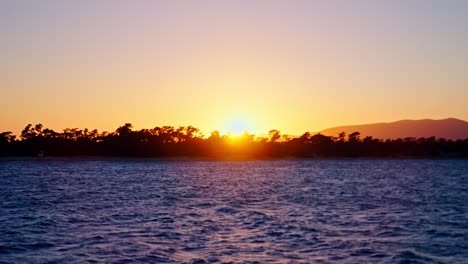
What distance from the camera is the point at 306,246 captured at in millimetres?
28984

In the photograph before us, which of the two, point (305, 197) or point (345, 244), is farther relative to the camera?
point (305, 197)

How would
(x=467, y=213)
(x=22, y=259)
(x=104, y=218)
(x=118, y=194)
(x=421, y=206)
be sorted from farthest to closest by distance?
(x=118, y=194) → (x=421, y=206) → (x=467, y=213) → (x=104, y=218) → (x=22, y=259)

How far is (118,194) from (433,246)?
4172cm

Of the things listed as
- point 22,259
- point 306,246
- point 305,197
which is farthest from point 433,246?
point 305,197

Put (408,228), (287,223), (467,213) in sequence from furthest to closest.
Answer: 1. (467,213)
2. (287,223)
3. (408,228)

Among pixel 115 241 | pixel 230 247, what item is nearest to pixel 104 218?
pixel 115 241

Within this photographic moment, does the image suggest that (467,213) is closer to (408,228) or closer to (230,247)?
(408,228)

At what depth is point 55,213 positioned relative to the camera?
144 feet

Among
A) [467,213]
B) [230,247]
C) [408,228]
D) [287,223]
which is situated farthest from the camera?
[467,213]

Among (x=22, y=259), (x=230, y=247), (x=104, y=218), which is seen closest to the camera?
(x=22, y=259)

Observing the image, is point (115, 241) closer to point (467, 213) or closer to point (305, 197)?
point (467, 213)

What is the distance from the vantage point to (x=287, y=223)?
37.9 metres

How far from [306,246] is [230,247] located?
359cm

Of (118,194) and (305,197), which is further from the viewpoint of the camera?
(118,194)
